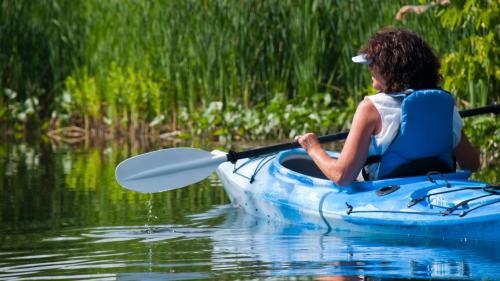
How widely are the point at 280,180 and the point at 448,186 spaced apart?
1.41 metres

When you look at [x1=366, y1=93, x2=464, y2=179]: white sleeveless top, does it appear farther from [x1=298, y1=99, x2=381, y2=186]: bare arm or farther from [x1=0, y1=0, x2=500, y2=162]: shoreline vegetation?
[x1=0, y1=0, x2=500, y2=162]: shoreline vegetation

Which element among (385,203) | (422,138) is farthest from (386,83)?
(385,203)

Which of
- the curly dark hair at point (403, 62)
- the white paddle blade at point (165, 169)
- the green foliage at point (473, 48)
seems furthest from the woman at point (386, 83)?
the green foliage at point (473, 48)

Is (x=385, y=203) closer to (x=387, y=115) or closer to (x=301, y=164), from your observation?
(x=387, y=115)

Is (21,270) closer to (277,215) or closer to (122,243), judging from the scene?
(122,243)

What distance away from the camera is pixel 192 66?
41.3 ft

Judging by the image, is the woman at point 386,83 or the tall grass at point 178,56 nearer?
the woman at point 386,83

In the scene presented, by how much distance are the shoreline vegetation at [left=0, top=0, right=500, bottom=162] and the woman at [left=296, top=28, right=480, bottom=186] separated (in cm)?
378

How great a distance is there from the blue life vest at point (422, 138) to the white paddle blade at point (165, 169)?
1307mm

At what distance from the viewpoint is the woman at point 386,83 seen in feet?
19.4

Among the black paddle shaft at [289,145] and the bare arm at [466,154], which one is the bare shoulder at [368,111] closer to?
the bare arm at [466,154]

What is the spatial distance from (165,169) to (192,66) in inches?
221

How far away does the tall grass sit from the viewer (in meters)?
11.7

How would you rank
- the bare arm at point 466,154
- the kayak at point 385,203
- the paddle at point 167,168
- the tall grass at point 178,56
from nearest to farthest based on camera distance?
the kayak at point 385,203 → the bare arm at point 466,154 → the paddle at point 167,168 → the tall grass at point 178,56
